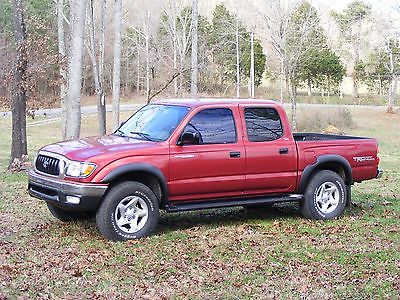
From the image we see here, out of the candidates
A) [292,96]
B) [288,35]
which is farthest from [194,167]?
[288,35]

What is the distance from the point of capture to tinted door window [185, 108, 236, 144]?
8.30m

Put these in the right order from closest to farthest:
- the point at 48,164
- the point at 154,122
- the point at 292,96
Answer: the point at 48,164, the point at 154,122, the point at 292,96

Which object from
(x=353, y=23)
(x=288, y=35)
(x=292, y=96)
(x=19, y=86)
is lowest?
(x=292, y=96)

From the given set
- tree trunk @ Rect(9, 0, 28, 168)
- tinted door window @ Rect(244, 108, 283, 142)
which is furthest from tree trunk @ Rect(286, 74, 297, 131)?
tinted door window @ Rect(244, 108, 283, 142)

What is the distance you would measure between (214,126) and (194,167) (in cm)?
73

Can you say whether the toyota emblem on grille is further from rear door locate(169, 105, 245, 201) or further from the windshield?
rear door locate(169, 105, 245, 201)

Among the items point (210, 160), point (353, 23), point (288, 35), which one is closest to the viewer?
point (210, 160)

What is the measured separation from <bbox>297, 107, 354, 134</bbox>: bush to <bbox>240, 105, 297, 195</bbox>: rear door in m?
25.0

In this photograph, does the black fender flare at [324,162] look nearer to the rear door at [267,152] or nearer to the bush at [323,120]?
the rear door at [267,152]

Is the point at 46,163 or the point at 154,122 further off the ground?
the point at 154,122

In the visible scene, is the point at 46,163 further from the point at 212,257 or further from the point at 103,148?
the point at 212,257

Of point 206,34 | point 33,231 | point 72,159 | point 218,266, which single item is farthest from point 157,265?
point 206,34

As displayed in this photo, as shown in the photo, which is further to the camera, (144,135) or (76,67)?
(76,67)

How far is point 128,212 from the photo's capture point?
7727 millimetres
